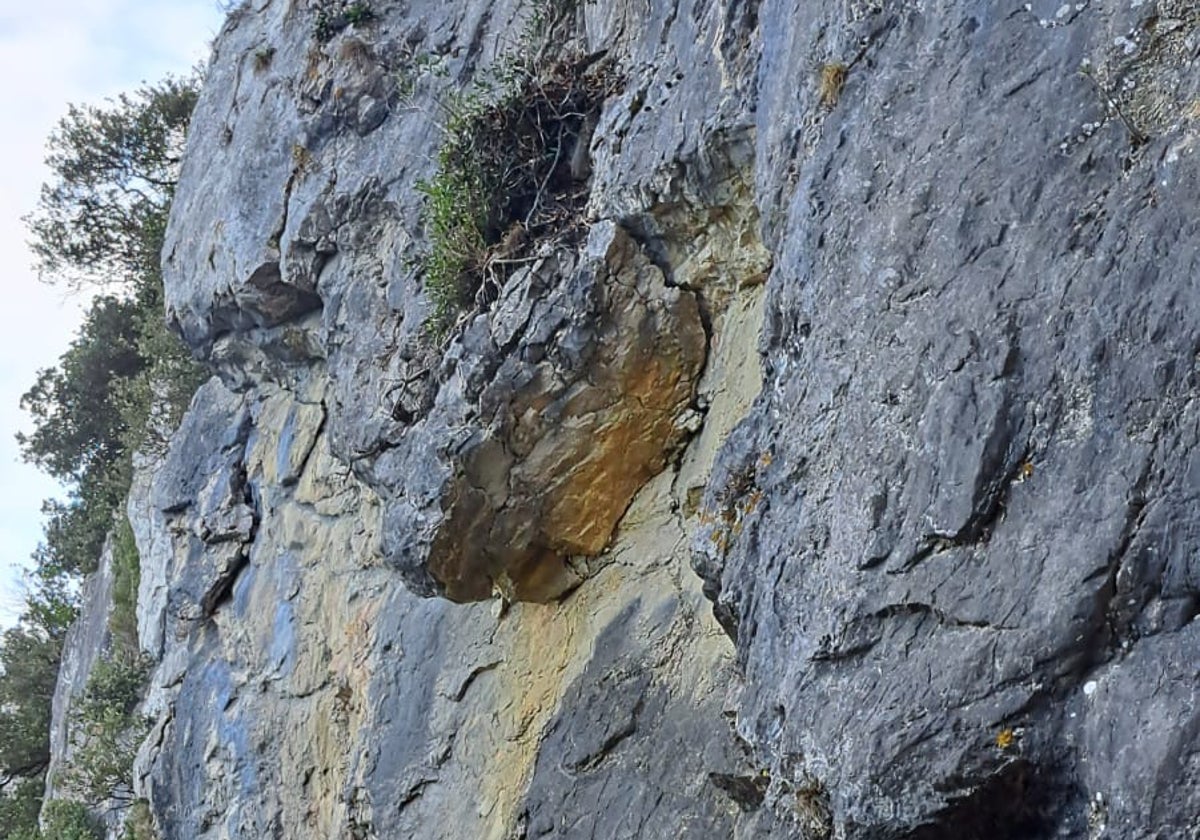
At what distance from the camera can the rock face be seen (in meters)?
3.48

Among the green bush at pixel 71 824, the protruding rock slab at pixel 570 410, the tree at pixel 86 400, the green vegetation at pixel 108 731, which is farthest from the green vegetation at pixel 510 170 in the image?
the tree at pixel 86 400

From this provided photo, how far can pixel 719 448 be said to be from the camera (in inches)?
239

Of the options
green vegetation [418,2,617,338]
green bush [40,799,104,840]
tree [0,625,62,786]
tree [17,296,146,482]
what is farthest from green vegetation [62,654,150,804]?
green vegetation [418,2,617,338]

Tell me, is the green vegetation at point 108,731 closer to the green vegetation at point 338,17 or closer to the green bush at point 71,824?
the green bush at point 71,824

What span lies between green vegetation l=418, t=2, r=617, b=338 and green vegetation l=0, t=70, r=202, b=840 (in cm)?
997

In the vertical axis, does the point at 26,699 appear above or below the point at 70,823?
above

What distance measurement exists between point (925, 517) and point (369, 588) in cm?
671

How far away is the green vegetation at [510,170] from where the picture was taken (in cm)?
808

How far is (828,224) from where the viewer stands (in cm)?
475

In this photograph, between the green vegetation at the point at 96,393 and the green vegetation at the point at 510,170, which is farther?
the green vegetation at the point at 96,393

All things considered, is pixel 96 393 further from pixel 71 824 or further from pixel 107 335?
pixel 71 824

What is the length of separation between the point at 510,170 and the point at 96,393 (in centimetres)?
1514

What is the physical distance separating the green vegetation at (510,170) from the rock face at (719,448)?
46cm

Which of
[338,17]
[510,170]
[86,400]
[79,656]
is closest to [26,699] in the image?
[79,656]
